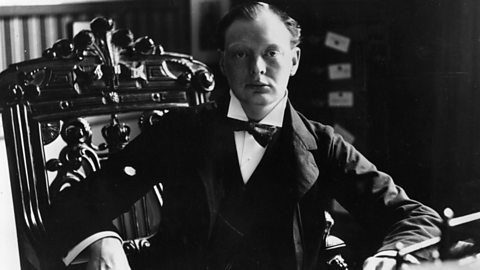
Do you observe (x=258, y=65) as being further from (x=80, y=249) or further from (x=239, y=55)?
(x=80, y=249)

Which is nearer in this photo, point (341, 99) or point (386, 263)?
point (386, 263)

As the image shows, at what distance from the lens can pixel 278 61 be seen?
1021 millimetres

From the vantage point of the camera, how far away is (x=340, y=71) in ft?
3.59

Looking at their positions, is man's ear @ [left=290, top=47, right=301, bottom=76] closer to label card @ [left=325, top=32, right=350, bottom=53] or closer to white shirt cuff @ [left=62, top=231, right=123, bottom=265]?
label card @ [left=325, top=32, right=350, bottom=53]

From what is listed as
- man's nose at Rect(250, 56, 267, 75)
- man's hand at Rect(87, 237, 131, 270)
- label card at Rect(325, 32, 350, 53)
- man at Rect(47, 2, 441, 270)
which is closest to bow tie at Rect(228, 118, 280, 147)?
man at Rect(47, 2, 441, 270)

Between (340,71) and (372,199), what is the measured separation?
270mm

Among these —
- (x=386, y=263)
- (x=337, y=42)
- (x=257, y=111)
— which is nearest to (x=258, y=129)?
(x=257, y=111)

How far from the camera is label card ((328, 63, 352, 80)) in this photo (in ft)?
3.56

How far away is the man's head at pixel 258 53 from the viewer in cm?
100

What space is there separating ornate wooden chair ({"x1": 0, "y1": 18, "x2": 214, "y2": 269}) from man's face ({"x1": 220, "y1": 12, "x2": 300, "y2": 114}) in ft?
0.20

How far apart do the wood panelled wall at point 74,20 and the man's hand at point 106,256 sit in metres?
0.38

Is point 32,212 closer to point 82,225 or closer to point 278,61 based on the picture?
point 82,225

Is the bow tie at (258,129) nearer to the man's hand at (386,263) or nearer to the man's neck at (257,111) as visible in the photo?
the man's neck at (257,111)

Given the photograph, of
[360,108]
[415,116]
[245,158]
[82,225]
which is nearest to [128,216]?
[82,225]
